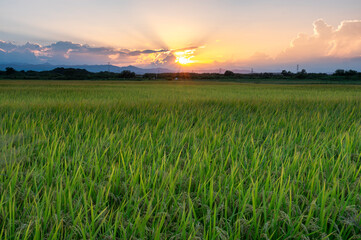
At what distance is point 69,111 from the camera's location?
4.90 metres

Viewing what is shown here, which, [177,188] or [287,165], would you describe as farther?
[287,165]

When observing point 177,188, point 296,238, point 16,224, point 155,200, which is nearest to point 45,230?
point 16,224

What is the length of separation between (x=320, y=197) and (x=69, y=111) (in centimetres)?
454

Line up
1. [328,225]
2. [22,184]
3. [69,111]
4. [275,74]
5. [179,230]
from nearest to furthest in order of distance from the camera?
[179,230], [328,225], [22,184], [69,111], [275,74]

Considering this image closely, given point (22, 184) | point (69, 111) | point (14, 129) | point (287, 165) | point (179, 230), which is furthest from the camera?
point (69, 111)

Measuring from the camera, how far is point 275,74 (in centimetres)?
5722

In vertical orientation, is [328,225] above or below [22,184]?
below

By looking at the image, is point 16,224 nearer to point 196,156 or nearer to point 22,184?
point 22,184

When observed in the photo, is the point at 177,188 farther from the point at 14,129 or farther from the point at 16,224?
the point at 14,129

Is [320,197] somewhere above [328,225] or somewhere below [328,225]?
above

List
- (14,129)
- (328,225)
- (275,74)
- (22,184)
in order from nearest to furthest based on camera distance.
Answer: (328,225)
(22,184)
(14,129)
(275,74)

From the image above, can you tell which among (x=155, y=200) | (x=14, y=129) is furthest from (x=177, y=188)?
(x=14, y=129)

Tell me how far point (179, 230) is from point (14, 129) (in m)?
3.18

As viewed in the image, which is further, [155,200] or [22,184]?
[22,184]
